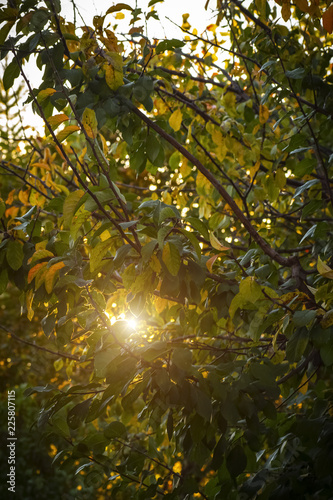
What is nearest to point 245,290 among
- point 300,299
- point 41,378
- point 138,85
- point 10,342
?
point 300,299

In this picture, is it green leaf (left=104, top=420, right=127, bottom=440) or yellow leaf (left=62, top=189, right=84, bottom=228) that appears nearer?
yellow leaf (left=62, top=189, right=84, bottom=228)

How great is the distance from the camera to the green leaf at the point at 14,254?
1.36 meters

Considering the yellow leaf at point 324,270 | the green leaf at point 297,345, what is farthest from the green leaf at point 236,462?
the yellow leaf at point 324,270

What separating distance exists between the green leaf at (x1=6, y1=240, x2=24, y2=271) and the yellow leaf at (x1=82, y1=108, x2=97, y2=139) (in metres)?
0.45

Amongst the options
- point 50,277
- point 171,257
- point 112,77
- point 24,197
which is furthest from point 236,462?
point 24,197

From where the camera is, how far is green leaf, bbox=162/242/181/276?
1119mm

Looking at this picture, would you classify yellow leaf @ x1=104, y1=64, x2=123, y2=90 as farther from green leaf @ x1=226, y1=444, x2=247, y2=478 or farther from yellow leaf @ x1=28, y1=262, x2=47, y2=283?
green leaf @ x1=226, y1=444, x2=247, y2=478

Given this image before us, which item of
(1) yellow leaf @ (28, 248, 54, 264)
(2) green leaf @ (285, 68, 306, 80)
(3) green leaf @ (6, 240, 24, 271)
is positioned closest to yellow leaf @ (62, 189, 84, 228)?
(1) yellow leaf @ (28, 248, 54, 264)

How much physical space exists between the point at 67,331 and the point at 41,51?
83 cm

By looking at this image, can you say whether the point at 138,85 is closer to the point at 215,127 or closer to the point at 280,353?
the point at 215,127

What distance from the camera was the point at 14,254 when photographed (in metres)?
1.37

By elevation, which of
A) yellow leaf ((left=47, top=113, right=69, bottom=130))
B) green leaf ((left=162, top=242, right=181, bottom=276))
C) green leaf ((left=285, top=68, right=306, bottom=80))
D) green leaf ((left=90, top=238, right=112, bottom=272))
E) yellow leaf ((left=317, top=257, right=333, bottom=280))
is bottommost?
yellow leaf ((left=317, top=257, right=333, bottom=280))

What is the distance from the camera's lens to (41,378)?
272 inches

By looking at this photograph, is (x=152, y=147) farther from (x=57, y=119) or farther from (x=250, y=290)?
(x=250, y=290)
